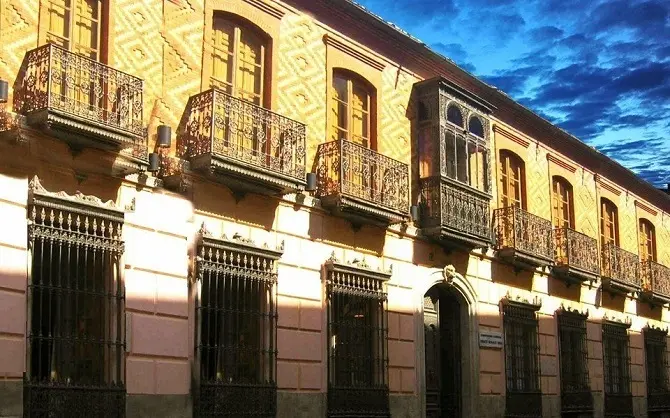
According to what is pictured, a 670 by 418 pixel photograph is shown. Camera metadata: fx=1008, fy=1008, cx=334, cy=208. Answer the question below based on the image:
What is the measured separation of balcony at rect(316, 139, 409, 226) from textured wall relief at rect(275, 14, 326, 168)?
1.11 feet

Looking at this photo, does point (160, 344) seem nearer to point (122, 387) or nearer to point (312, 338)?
point (122, 387)

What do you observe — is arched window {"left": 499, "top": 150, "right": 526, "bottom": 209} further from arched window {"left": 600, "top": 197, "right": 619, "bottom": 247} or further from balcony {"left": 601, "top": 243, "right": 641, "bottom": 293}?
arched window {"left": 600, "top": 197, "right": 619, "bottom": 247}

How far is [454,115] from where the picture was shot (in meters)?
18.7

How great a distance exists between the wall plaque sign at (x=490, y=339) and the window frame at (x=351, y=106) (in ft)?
15.2

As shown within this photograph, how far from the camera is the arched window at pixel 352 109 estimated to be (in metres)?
16.6

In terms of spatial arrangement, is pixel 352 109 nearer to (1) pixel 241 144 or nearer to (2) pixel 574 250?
(1) pixel 241 144

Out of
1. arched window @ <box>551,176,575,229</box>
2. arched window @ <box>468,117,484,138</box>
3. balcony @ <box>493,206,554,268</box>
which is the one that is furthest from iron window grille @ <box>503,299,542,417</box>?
arched window @ <box>468,117,484,138</box>

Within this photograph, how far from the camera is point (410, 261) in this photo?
1762 centimetres

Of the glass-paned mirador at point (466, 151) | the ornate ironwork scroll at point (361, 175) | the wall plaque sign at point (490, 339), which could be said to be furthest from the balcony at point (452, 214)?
the wall plaque sign at point (490, 339)

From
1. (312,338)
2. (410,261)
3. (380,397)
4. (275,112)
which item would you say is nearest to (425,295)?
(410,261)

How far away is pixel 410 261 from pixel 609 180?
1057cm

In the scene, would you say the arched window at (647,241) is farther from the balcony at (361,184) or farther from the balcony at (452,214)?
the balcony at (361,184)

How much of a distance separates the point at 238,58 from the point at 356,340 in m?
4.88

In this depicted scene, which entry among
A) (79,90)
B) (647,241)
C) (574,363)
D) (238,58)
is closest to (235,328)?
(238,58)
